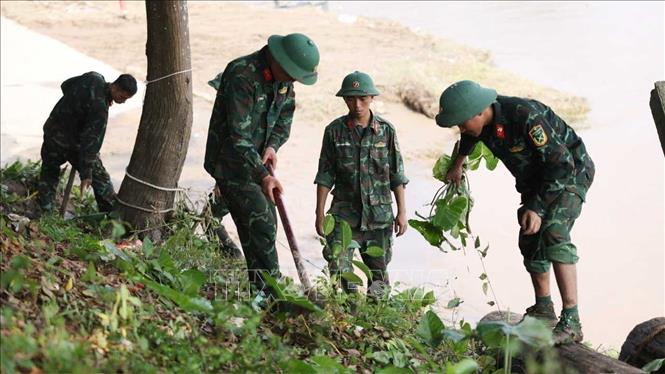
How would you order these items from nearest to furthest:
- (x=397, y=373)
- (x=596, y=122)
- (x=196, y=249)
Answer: (x=397, y=373), (x=196, y=249), (x=596, y=122)

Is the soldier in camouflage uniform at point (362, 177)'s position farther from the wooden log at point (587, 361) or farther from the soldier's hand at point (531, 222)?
the wooden log at point (587, 361)

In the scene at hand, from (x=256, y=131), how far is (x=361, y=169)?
111 cm

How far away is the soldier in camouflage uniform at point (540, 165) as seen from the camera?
482cm

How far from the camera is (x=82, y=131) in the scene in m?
7.48

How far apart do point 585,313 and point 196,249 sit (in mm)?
3827

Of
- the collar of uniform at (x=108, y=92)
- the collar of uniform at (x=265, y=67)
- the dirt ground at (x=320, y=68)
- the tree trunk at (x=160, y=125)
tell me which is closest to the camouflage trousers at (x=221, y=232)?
the tree trunk at (x=160, y=125)

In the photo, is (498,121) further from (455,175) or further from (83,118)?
(83,118)

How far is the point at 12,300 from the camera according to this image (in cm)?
375

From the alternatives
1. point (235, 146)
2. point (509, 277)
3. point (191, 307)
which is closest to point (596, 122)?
point (509, 277)

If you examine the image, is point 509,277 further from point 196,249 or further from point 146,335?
point 146,335

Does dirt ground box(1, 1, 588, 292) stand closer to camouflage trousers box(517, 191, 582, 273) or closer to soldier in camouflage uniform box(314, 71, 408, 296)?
soldier in camouflage uniform box(314, 71, 408, 296)

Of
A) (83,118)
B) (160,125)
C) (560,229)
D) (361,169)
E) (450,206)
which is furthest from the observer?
(83,118)

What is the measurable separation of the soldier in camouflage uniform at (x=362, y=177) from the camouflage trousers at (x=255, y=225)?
3.08ft

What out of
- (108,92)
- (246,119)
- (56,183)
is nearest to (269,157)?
(246,119)
